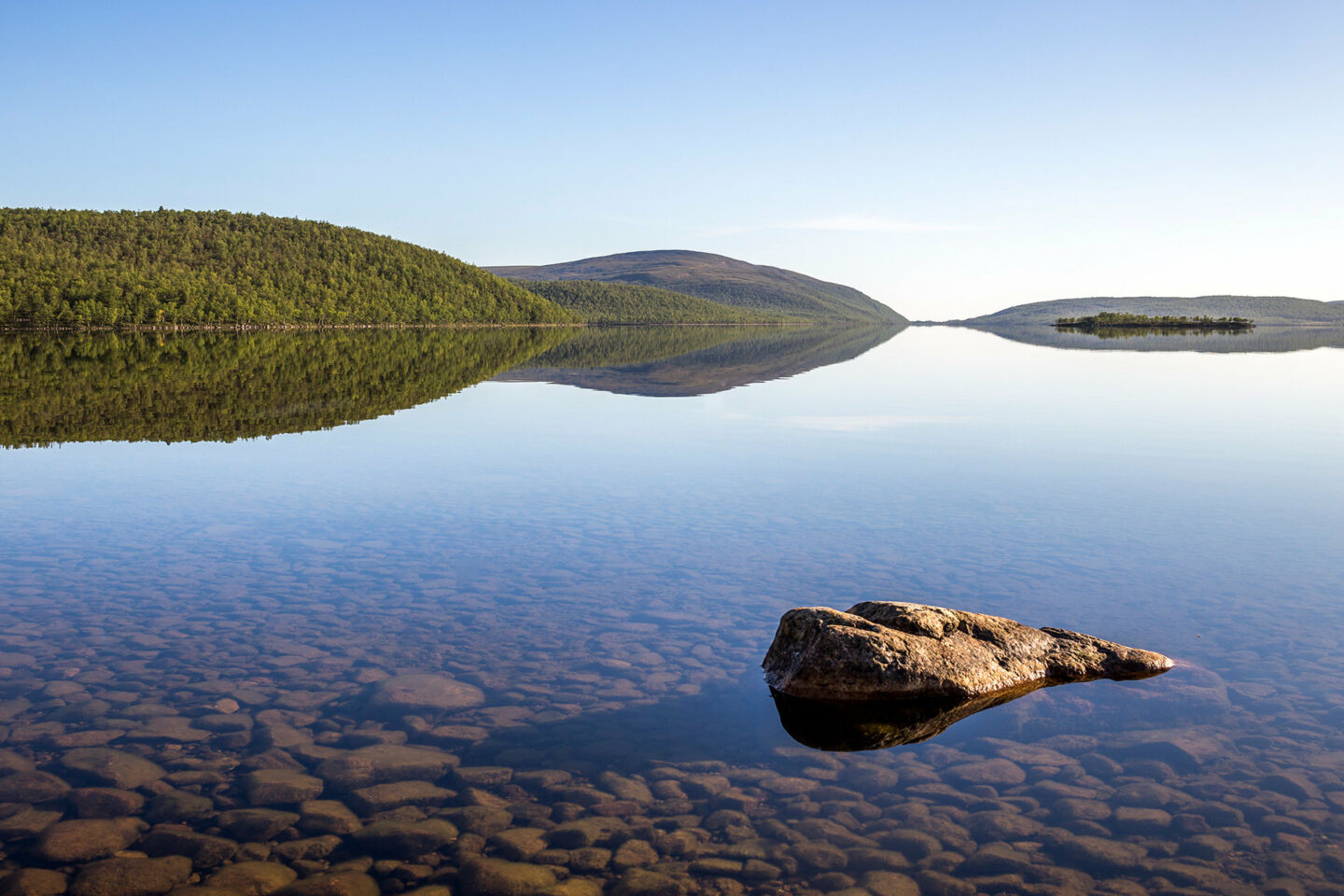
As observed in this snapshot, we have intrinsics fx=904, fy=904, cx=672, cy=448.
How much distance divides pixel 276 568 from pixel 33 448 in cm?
1767

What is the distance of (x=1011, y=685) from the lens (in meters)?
11.4

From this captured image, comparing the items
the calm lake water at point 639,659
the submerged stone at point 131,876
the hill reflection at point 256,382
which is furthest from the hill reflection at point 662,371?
the submerged stone at point 131,876

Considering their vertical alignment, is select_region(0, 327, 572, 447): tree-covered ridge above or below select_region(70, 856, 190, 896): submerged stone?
above

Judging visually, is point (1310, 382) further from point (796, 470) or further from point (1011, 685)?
point (1011, 685)

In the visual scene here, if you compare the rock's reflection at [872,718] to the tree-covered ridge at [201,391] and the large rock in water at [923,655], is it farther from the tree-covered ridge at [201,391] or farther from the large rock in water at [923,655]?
the tree-covered ridge at [201,391]

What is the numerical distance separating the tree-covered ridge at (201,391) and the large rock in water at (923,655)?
2470 centimetres

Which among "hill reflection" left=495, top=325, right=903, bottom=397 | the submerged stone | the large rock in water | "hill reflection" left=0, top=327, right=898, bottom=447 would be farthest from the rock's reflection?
"hill reflection" left=495, top=325, right=903, bottom=397

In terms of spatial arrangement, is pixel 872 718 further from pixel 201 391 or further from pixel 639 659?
pixel 201 391

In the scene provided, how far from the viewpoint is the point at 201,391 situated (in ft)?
150

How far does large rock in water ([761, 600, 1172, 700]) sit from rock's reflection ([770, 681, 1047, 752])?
0.33 ft

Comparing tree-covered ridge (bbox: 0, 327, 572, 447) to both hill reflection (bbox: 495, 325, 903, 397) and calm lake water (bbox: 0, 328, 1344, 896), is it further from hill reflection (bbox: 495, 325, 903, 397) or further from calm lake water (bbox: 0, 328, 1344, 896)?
hill reflection (bbox: 495, 325, 903, 397)

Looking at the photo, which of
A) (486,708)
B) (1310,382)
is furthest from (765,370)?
(486,708)

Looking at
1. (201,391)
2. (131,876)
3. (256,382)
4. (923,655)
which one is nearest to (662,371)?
(256,382)

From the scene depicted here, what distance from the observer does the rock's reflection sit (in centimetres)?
1002
